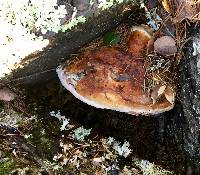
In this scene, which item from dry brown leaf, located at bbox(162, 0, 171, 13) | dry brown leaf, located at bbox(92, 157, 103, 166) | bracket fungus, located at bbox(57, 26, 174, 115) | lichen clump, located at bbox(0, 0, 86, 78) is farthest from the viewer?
dry brown leaf, located at bbox(92, 157, 103, 166)

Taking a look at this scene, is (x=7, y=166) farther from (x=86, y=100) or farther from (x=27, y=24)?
(x=27, y=24)

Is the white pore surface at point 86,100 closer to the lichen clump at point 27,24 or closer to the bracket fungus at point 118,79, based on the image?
the bracket fungus at point 118,79

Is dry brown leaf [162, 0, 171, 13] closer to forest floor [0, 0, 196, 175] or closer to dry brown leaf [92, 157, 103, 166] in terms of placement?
forest floor [0, 0, 196, 175]

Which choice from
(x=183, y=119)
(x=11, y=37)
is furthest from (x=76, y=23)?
(x=183, y=119)

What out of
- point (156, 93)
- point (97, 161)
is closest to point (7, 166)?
point (97, 161)

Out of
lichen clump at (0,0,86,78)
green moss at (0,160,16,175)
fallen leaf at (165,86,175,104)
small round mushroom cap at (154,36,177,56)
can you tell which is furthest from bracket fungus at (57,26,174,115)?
green moss at (0,160,16,175)
